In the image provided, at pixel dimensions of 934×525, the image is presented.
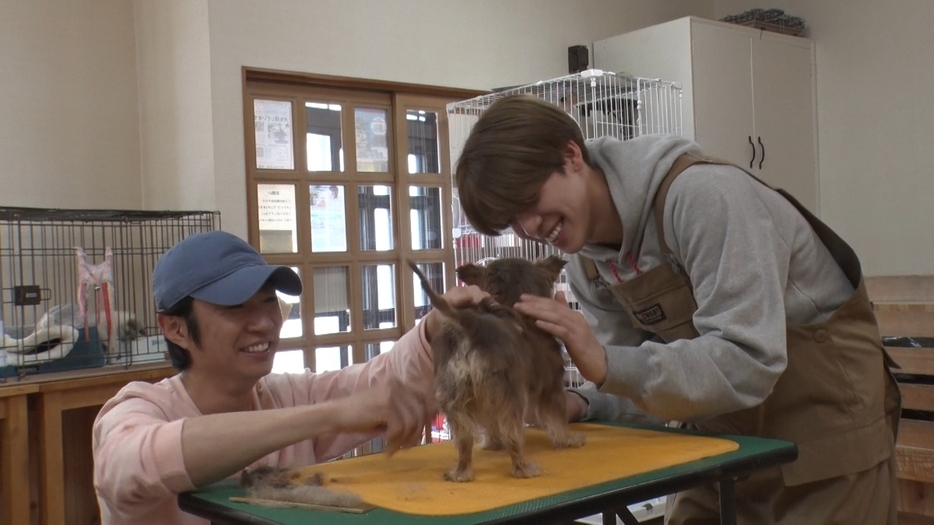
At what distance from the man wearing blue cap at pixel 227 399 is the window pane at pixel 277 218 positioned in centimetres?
209

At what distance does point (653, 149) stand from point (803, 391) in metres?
0.51

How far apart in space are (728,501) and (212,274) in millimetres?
943

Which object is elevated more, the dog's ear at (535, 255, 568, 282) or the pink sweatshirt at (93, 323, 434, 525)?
the dog's ear at (535, 255, 568, 282)

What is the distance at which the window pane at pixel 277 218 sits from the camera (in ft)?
12.4

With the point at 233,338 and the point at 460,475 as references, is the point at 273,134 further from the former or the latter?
the point at 460,475

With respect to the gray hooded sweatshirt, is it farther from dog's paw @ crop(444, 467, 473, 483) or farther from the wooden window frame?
the wooden window frame

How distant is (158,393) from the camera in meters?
1.48

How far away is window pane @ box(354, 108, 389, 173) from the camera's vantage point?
4047mm

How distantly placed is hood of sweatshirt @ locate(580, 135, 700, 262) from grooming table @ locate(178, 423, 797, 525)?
39cm

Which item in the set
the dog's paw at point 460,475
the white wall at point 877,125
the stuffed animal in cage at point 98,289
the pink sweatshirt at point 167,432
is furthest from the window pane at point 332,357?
the white wall at point 877,125

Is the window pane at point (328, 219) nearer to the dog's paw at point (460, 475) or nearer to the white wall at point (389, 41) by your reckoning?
the white wall at point (389, 41)

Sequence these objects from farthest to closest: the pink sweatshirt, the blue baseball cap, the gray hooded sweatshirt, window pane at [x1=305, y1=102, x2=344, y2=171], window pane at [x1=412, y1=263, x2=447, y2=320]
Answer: window pane at [x1=412, y1=263, x2=447, y2=320]
window pane at [x1=305, y1=102, x2=344, y2=171]
the blue baseball cap
the gray hooded sweatshirt
the pink sweatshirt

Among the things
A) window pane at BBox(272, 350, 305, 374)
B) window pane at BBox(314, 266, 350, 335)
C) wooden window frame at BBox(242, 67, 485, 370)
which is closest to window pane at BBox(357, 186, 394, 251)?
wooden window frame at BBox(242, 67, 485, 370)

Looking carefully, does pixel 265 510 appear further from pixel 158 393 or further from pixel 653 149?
pixel 653 149
